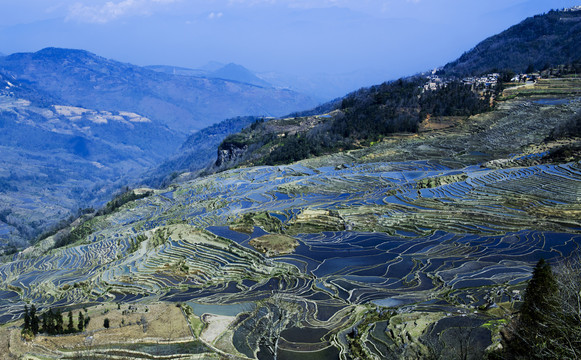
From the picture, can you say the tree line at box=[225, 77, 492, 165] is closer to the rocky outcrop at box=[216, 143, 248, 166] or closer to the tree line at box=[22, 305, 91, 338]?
the rocky outcrop at box=[216, 143, 248, 166]

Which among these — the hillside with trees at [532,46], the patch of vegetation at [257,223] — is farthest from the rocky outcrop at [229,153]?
the hillside with trees at [532,46]

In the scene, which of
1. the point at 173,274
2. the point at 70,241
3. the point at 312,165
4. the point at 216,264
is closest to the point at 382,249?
the point at 216,264

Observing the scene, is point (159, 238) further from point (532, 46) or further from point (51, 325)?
point (532, 46)

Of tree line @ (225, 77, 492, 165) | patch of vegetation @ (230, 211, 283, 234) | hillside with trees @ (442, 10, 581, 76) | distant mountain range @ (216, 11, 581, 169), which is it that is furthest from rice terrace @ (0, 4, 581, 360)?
hillside with trees @ (442, 10, 581, 76)

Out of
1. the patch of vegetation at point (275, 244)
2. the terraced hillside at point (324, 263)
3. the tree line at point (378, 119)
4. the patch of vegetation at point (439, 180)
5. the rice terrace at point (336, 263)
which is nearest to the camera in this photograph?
the rice terrace at point (336, 263)

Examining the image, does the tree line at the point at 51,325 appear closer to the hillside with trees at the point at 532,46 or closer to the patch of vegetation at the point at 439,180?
the patch of vegetation at the point at 439,180

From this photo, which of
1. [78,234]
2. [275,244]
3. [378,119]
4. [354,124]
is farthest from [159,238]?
[378,119]

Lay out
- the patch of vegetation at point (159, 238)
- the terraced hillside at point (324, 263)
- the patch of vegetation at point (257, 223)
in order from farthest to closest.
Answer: the patch of vegetation at point (257, 223) → the patch of vegetation at point (159, 238) → the terraced hillside at point (324, 263)

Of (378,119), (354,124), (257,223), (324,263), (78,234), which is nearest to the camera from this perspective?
(324,263)

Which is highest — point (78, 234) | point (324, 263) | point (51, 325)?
point (51, 325)
